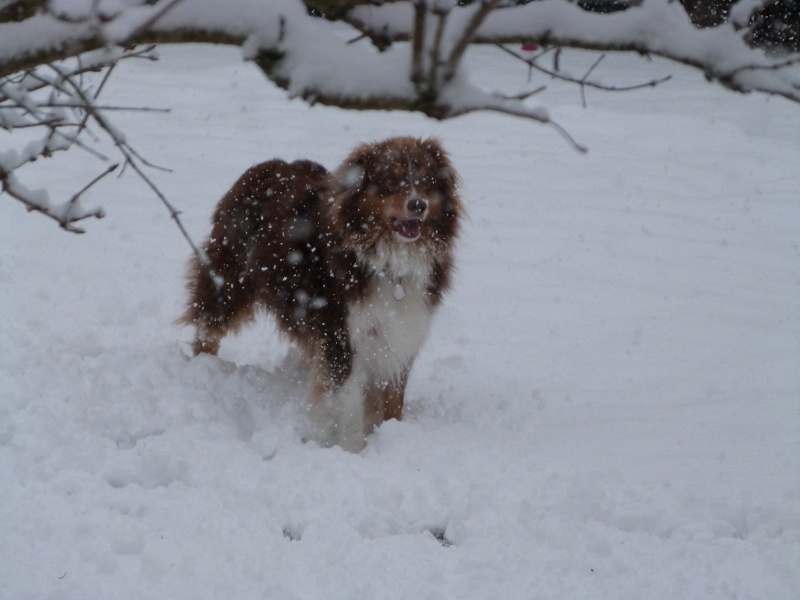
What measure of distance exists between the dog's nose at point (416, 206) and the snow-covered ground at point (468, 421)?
1.34 metres

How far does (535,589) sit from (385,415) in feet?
6.67

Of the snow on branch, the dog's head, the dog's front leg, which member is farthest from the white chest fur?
the snow on branch

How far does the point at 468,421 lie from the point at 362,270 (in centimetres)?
128

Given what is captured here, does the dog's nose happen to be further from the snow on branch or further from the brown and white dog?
the snow on branch

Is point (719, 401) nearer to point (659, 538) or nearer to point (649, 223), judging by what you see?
point (659, 538)

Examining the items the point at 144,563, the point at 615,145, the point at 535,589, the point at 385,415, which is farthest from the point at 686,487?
the point at 615,145

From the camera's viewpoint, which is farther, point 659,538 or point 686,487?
point 686,487

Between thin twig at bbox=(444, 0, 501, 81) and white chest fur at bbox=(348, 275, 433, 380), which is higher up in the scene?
thin twig at bbox=(444, 0, 501, 81)

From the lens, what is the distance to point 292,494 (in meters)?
4.35

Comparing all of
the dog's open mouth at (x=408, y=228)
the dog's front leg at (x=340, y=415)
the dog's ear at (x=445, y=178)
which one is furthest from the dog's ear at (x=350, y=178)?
the dog's front leg at (x=340, y=415)

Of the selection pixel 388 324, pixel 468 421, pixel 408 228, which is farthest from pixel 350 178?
pixel 468 421

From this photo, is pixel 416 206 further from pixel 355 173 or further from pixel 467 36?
pixel 467 36

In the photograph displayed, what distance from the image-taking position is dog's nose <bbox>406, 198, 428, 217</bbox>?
5039 mm

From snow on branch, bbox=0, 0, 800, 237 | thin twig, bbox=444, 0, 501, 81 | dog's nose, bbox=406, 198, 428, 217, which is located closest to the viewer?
thin twig, bbox=444, 0, 501, 81
